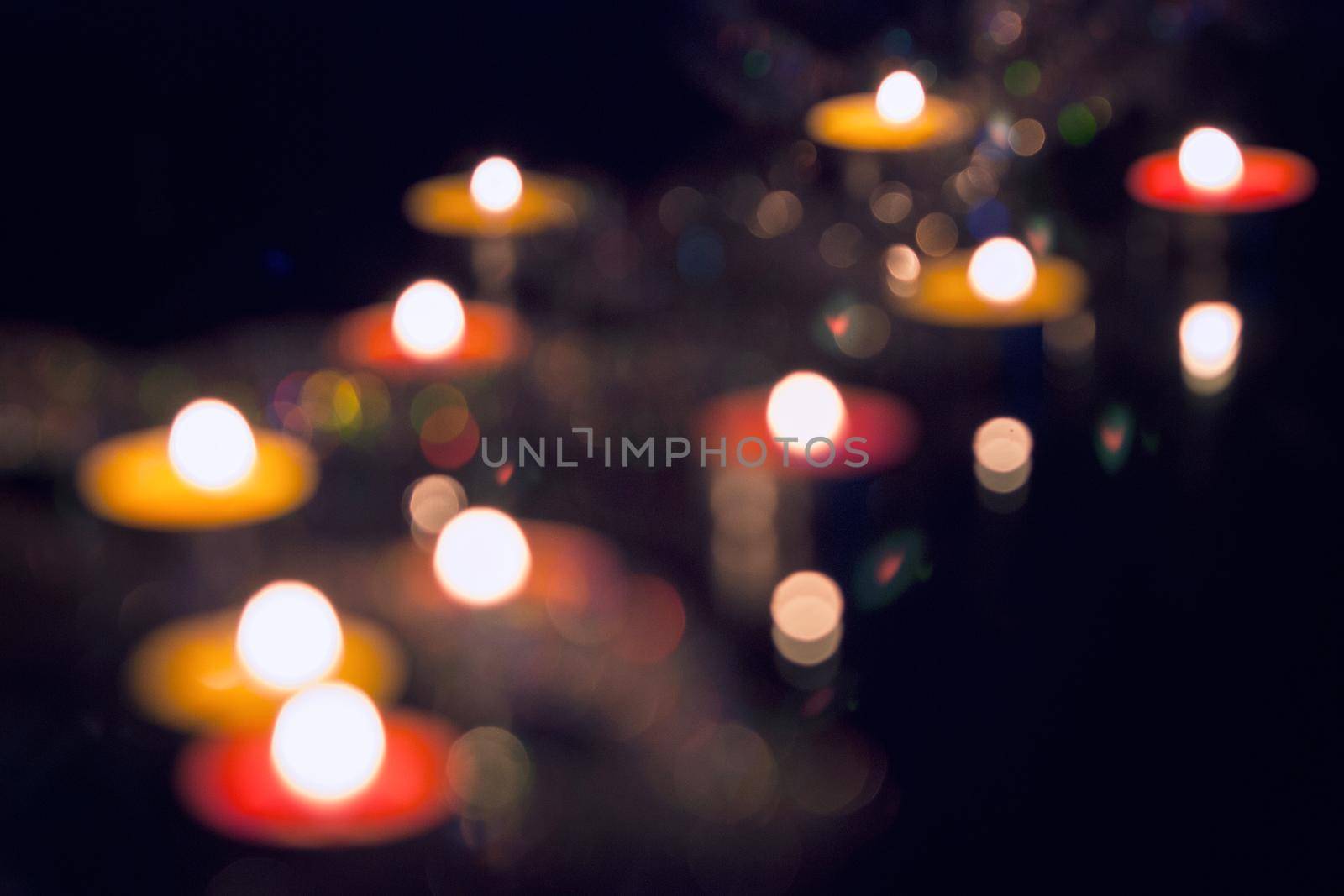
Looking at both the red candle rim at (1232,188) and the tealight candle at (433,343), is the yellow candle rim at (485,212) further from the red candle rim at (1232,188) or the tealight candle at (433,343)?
the red candle rim at (1232,188)

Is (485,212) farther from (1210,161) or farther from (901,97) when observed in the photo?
(1210,161)

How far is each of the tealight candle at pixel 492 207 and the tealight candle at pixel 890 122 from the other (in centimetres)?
31

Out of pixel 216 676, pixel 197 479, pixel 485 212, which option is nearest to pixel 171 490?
pixel 197 479

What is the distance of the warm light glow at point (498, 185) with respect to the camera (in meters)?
1.03

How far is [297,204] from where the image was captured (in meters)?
1.47

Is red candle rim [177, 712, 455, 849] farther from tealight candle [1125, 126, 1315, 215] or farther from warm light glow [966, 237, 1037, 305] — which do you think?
tealight candle [1125, 126, 1315, 215]

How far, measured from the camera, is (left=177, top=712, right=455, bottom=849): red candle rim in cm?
47

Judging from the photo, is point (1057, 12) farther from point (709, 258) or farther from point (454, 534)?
point (454, 534)

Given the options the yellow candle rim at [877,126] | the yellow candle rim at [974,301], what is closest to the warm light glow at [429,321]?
the yellow candle rim at [974,301]

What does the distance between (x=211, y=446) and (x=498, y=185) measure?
0.43 m

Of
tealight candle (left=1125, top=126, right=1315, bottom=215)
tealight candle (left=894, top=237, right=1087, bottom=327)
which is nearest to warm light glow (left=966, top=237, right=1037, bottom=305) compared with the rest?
tealight candle (left=894, top=237, right=1087, bottom=327)

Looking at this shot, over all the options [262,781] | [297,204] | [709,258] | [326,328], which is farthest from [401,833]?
[297,204]

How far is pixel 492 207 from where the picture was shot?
3.40 feet

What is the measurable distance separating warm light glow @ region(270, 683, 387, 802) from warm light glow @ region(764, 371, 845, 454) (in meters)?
0.30
